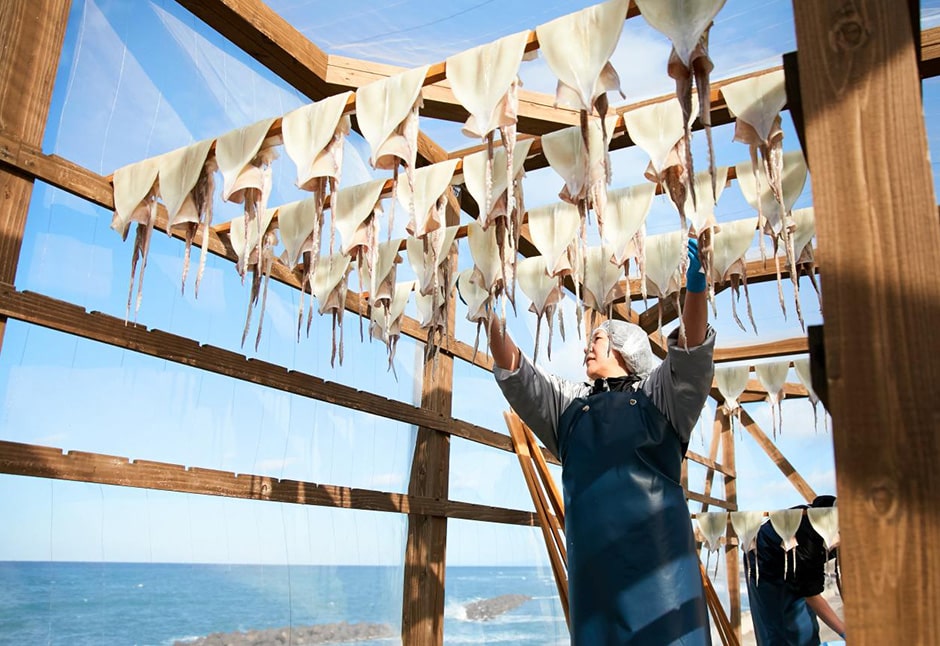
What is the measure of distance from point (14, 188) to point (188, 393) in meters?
0.90

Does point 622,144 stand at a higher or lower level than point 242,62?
lower

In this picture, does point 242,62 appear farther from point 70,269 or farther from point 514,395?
point 514,395

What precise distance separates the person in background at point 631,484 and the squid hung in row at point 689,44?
0.58 meters

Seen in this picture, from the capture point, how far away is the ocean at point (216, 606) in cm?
213

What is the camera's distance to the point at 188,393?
2723 millimetres

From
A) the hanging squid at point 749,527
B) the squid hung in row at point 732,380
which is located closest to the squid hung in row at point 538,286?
the hanging squid at point 749,527

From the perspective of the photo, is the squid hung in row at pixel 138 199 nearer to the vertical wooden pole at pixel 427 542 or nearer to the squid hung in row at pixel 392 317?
the squid hung in row at pixel 392 317

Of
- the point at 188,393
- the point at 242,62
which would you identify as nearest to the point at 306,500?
the point at 188,393

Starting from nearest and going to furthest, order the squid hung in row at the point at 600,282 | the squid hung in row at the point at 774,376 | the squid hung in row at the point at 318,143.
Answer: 1. the squid hung in row at the point at 318,143
2. the squid hung in row at the point at 600,282
3. the squid hung in row at the point at 774,376

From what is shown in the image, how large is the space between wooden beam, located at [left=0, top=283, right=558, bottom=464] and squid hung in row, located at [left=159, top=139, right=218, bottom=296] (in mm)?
444

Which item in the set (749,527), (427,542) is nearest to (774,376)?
(749,527)

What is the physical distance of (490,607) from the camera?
13.2 ft

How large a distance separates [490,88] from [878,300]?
3.48 ft

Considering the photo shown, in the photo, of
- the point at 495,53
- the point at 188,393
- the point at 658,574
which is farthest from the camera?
the point at 188,393
